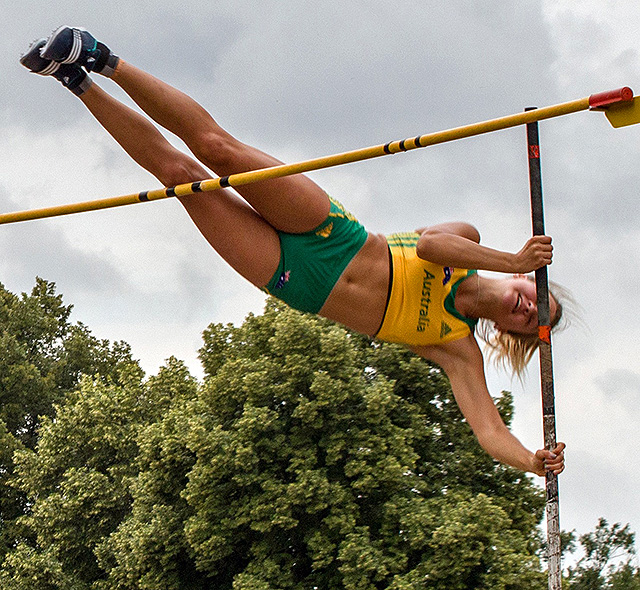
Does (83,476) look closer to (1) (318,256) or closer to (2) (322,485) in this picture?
(2) (322,485)

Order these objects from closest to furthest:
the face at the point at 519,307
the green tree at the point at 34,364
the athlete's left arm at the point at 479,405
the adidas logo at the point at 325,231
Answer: the adidas logo at the point at 325,231
the athlete's left arm at the point at 479,405
the face at the point at 519,307
the green tree at the point at 34,364

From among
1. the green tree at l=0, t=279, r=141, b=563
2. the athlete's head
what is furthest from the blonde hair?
the green tree at l=0, t=279, r=141, b=563

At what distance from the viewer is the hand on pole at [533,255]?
404cm

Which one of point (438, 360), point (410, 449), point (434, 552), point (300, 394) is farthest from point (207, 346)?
point (438, 360)

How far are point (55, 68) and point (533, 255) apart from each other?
2030 mm

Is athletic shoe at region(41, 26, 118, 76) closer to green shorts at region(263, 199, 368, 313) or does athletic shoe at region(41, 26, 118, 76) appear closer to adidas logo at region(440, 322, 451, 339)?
green shorts at region(263, 199, 368, 313)

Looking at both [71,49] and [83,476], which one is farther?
[83,476]

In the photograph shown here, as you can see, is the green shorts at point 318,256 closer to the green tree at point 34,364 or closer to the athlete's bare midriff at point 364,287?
the athlete's bare midriff at point 364,287

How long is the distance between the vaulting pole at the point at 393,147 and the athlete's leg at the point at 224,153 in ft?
0.34

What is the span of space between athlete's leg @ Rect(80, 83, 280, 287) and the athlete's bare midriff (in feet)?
0.98

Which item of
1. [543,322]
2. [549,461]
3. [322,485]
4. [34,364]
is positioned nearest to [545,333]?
[543,322]

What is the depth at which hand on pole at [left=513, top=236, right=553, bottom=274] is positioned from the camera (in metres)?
4.04

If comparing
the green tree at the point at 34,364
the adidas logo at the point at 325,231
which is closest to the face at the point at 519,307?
the adidas logo at the point at 325,231

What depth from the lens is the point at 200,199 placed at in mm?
4023
